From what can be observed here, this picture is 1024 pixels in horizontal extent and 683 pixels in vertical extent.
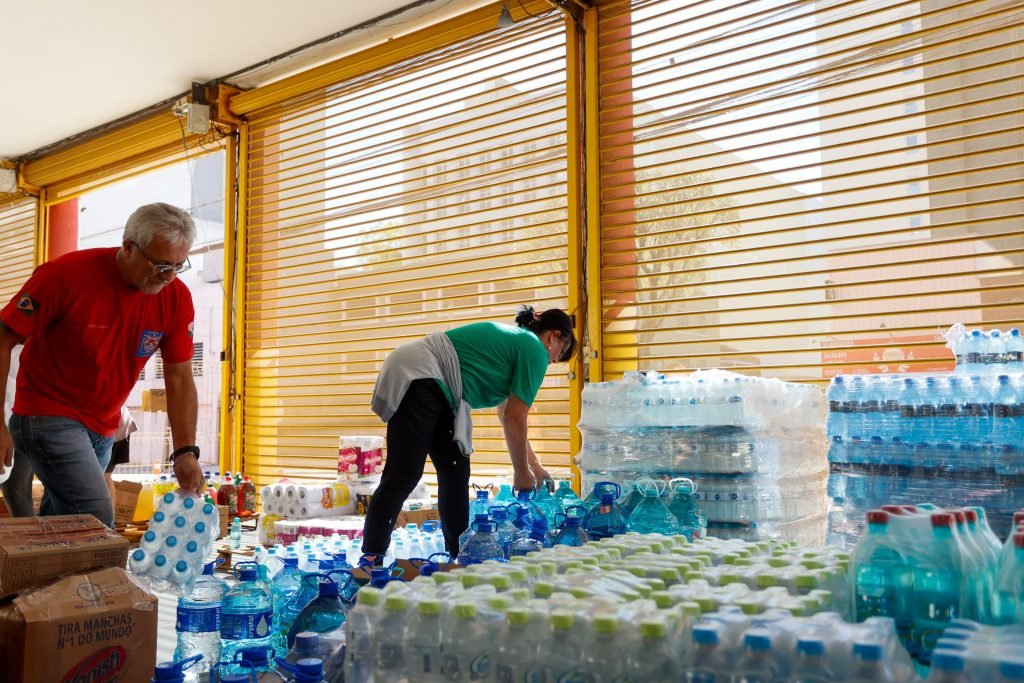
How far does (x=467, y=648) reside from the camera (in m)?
1.56

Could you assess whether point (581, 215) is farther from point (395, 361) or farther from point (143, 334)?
point (143, 334)

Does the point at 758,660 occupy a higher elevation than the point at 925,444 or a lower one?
lower

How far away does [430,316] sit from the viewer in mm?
7086

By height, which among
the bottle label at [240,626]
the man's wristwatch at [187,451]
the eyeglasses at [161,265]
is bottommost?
the bottle label at [240,626]

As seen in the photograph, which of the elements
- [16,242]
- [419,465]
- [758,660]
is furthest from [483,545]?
Result: [16,242]

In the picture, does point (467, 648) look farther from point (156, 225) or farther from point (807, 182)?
point (807, 182)

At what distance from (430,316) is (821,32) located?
369 cm

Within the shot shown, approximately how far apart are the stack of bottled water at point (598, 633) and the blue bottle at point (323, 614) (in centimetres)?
55

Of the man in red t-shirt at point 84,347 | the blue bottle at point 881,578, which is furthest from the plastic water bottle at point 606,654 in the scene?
the man in red t-shirt at point 84,347

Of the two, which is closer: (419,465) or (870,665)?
(870,665)

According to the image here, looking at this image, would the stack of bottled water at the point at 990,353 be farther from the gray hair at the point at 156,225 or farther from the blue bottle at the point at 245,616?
the gray hair at the point at 156,225

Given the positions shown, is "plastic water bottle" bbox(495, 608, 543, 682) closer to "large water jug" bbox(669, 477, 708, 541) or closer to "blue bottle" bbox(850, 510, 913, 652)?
"blue bottle" bbox(850, 510, 913, 652)

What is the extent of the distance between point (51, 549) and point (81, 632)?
0.35 metres

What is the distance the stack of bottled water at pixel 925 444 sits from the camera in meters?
3.46
